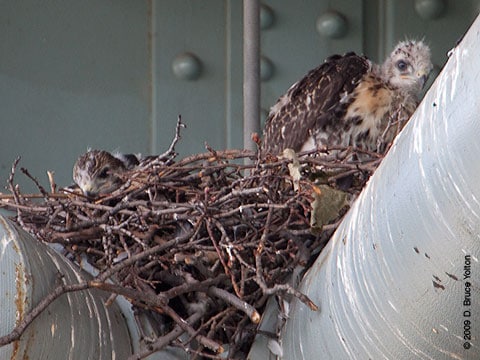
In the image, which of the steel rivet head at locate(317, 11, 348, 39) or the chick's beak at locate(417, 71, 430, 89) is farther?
the steel rivet head at locate(317, 11, 348, 39)

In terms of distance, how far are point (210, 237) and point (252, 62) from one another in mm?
1154

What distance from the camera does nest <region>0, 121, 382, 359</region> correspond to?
10.3ft

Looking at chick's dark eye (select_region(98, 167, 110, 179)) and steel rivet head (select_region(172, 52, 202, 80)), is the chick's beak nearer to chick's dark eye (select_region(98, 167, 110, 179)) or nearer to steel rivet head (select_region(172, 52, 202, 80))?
steel rivet head (select_region(172, 52, 202, 80))

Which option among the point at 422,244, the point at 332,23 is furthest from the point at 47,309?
the point at 332,23

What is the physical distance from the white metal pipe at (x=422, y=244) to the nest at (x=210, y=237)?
45 centimetres

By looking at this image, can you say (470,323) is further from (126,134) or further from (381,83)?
(126,134)

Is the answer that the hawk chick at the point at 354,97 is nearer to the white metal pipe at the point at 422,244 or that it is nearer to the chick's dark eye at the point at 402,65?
the chick's dark eye at the point at 402,65

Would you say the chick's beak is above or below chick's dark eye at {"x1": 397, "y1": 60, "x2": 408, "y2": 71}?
below

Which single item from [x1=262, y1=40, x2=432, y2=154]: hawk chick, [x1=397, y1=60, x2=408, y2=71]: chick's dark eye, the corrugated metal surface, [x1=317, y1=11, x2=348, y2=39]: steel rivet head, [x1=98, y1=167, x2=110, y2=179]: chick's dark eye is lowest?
the corrugated metal surface

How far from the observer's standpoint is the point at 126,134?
487cm

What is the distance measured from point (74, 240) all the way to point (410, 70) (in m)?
1.57

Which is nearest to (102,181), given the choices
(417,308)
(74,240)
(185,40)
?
(185,40)

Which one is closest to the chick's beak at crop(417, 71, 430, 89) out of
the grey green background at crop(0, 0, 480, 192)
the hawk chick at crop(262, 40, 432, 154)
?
the hawk chick at crop(262, 40, 432, 154)

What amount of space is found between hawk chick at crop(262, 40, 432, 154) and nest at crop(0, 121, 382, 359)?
597 millimetres
